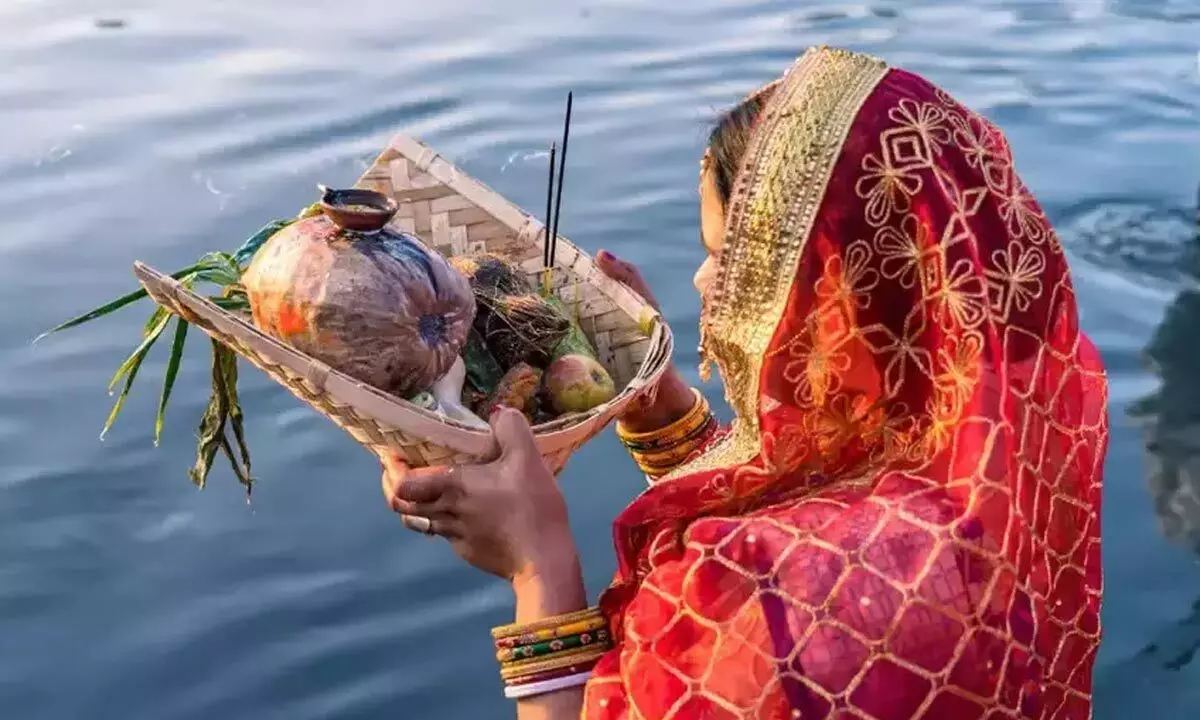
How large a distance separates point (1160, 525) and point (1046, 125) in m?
3.71

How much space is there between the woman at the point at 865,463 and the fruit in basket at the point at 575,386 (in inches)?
16.2

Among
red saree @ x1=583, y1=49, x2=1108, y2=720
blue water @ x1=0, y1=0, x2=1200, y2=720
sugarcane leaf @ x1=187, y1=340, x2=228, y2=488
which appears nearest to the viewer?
red saree @ x1=583, y1=49, x2=1108, y2=720

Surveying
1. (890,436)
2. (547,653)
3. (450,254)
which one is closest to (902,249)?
(890,436)

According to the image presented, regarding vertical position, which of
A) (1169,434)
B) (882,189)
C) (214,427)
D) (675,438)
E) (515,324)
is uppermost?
(882,189)

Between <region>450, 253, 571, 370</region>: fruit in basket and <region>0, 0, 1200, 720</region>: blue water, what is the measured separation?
4.37ft

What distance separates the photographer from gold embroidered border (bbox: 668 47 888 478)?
4.93 ft

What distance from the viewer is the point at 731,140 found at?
1642 millimetres

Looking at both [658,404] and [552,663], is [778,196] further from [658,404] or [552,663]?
[658,404]

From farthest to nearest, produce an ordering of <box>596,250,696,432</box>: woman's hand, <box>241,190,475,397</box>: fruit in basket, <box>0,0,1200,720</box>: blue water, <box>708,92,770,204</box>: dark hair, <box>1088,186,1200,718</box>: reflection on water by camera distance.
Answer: <box>0,0,1200,720</box>: blue water
<box>1088,186,1200,718</box>: reflection on water
<box>596,250,696,432</box>: woman's hand
<box>241,190,475,397</box>: fruit in basket
<box>708,92,770,204</box>: dark hair

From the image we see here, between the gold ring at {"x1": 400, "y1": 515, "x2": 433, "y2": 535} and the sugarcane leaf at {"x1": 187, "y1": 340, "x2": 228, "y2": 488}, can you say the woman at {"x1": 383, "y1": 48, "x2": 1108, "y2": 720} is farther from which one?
the sugarcane leaf at {"x1": 187, "y1": 340, "x2": 228, "y2": 488}

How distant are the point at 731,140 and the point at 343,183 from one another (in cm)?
442

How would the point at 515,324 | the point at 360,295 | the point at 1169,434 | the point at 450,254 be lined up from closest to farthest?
the point at 360,295 < the point at 515,324 < the point at 450,254 < the point at 1169,434

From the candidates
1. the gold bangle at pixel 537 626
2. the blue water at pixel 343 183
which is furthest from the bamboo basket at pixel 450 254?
the blue water at pixel 343 183

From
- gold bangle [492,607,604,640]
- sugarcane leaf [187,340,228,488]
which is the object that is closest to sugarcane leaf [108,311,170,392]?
sugarcane leaf [187,340,228,488]
